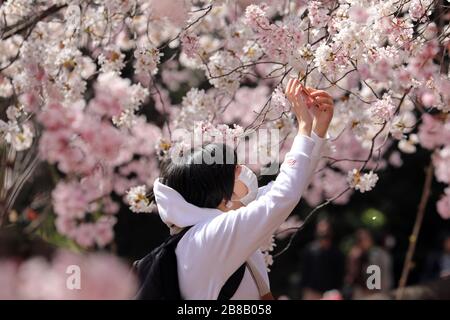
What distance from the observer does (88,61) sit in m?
3.86

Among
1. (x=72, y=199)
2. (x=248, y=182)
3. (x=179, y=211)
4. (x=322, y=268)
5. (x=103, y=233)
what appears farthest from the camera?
(x=322, y=268)

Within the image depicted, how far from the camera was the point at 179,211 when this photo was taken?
2236mm

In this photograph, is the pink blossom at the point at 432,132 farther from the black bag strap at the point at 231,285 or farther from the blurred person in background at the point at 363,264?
the black bag strap at the point at 231,285

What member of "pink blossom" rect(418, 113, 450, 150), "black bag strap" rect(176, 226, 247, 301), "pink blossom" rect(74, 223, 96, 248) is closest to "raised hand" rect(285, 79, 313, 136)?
"black bag strap" rect(176, 226, 247, 301)

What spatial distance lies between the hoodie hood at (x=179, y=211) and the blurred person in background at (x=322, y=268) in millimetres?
4316

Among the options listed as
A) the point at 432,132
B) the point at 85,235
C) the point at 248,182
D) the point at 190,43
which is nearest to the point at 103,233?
the point at 85,235

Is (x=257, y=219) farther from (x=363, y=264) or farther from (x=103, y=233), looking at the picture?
(x=363, y=264)

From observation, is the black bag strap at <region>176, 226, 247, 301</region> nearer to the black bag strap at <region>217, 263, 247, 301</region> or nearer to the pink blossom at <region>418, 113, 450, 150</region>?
the black bag strap at <region>217, 263, 247, 301</region>

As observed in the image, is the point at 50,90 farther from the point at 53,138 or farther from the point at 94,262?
the point at 94,262

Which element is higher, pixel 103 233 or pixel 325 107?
pixel 325 107

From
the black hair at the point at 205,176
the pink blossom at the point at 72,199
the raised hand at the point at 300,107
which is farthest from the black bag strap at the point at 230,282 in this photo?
the pink blossom at the point at 72,199

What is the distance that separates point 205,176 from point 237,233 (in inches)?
9.0

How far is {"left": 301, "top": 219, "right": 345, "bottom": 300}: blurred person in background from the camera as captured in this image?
651 centimetres
